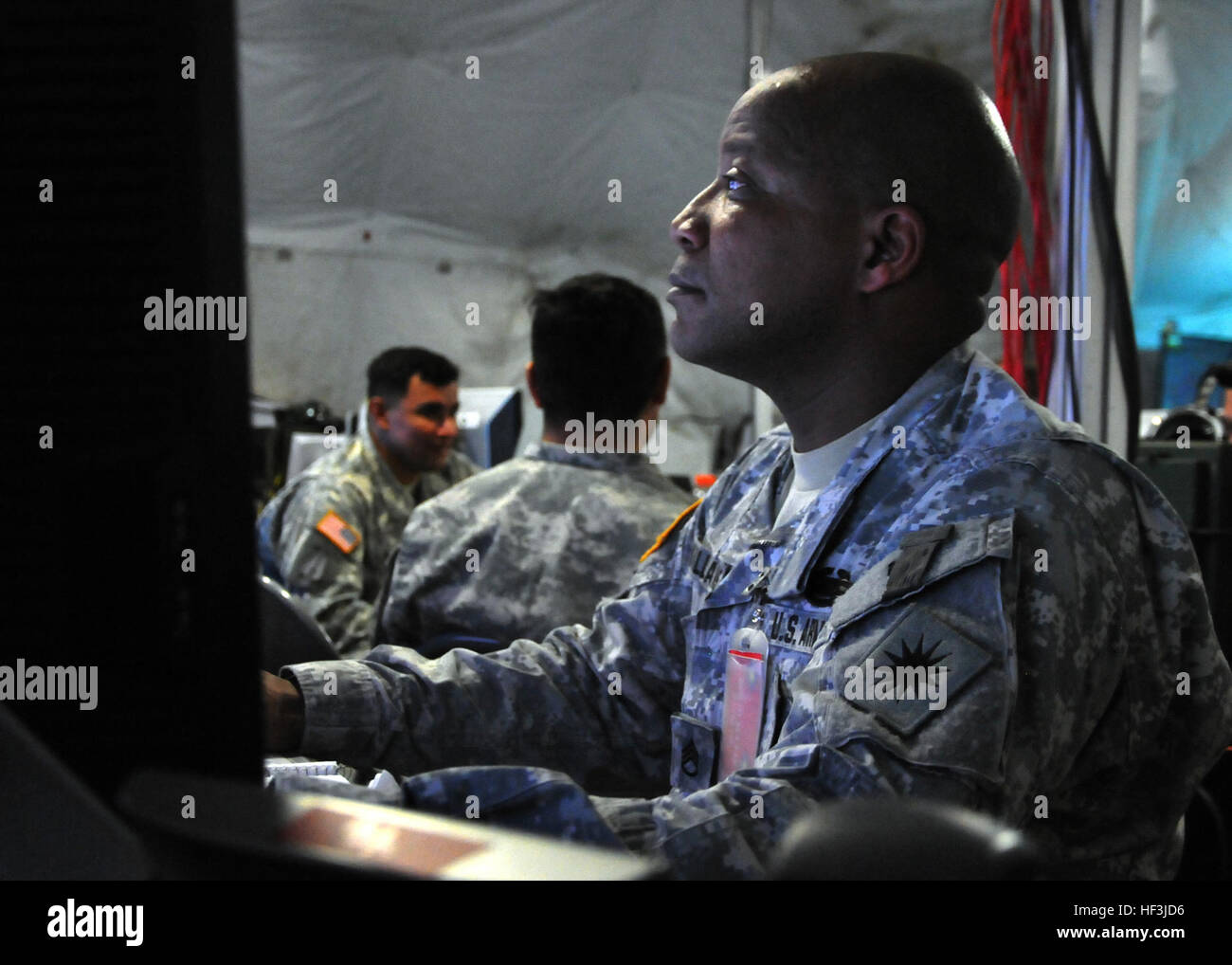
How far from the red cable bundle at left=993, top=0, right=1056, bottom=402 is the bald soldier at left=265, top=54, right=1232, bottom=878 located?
2.35 ft

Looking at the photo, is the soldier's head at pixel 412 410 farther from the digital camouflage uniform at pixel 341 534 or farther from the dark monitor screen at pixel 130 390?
the dark monitor screen at pixel 130 390

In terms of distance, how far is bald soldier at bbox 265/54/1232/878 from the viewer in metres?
0.71

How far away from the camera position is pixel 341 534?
9.35ft

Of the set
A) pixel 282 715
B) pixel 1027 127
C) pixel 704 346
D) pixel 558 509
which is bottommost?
pixel 282 715

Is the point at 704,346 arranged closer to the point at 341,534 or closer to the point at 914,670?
the point at 914,670

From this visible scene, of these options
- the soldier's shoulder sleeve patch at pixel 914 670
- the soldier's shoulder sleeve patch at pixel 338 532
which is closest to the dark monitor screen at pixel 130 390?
the soldier's shoulder sleeve patch at pixel 914 670

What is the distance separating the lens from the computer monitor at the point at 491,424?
3212 mm

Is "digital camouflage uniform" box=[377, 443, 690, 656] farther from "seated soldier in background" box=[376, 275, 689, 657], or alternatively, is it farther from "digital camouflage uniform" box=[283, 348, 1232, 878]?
"digital camouflage uniform" box=[283, 348, 1232, 878]

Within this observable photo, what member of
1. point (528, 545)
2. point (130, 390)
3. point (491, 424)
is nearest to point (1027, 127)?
point (528, 545)

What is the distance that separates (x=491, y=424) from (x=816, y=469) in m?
2.23

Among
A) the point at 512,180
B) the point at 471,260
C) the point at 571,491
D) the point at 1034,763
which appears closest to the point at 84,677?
the point at 1034,763

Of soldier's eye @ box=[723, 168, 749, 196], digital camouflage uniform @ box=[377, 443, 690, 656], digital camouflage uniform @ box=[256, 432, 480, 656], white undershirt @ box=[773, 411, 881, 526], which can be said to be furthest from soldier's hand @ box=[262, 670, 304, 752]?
digital camouflage uniform @ box=[256, 432, 480, 656]

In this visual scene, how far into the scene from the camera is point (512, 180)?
538cm
